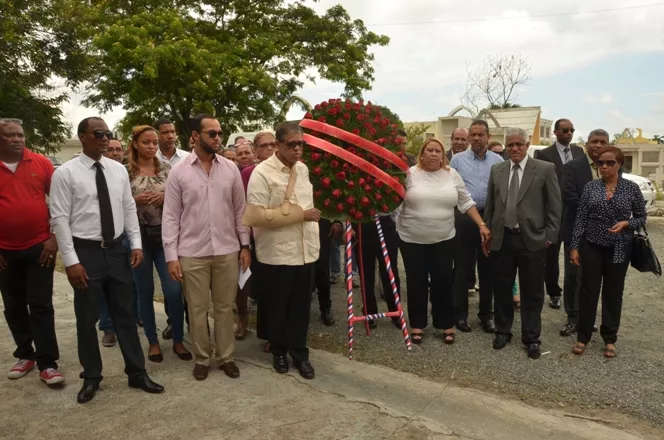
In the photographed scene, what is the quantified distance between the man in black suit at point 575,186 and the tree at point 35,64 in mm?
15948

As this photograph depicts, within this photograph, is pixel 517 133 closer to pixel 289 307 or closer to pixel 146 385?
pixel 289 307

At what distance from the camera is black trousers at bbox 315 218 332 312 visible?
548 centimetres

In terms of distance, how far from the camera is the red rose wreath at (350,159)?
4438mm

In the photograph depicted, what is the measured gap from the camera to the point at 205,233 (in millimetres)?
4012

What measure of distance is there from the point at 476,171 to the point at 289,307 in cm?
262

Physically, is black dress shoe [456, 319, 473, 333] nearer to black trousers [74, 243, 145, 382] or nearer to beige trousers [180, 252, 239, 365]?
beige trousers [180, 252, 239, 365]

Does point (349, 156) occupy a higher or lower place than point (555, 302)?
higher

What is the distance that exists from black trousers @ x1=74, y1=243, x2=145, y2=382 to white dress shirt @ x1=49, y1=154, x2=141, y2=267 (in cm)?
12

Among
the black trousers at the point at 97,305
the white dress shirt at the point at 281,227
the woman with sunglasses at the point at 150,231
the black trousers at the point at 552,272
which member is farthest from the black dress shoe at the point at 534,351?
the black trousers at the point at 97,305

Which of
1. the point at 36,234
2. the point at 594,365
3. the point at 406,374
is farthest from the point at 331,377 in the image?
the point at 36,234

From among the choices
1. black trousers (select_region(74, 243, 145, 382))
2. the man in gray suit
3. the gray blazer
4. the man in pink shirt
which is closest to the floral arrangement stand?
the man in pink shirt

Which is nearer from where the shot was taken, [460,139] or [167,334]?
[167,334]

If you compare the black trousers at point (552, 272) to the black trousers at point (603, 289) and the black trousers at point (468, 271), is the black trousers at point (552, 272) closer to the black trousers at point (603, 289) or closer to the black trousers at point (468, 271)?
the black trousers at point (468, 271)

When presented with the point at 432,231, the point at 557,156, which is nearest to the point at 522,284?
the point at 432,231
